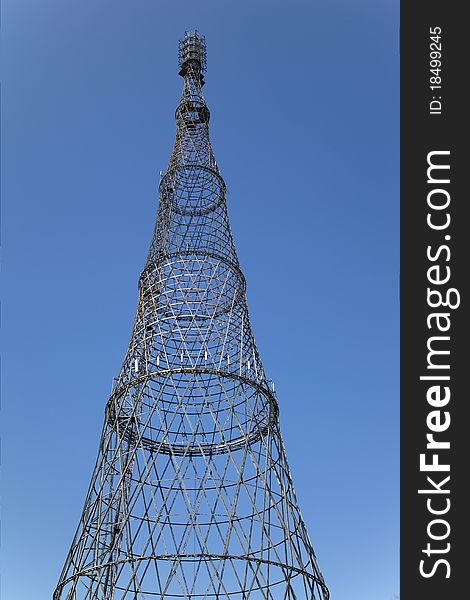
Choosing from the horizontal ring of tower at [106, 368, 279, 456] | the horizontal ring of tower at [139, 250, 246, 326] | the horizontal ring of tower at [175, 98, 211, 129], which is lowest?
the horizontal ring of tower at [106, 368, 279, 456]

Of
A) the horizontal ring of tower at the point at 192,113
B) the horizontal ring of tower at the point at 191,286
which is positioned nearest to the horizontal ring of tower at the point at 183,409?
the horizontal ring of tower at the point at 191,286

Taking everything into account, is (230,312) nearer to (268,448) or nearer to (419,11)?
(268,448)

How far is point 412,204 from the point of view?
15562mm

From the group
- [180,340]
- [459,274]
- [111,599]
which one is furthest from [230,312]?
[459,274]

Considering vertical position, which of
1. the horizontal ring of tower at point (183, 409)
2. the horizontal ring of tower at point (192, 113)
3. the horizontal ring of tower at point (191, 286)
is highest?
the horizontal ring of tower at point (192, 113)

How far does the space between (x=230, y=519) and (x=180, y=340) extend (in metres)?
7.66

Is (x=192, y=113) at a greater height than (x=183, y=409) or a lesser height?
greater

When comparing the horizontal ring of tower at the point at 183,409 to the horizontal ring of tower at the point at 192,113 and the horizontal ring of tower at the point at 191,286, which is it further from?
the horizontal ring of tower at the point at 192,113

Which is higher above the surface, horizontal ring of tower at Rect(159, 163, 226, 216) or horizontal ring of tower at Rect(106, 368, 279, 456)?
horizontal ring of tower at Rect(159, 163, 226, 216)

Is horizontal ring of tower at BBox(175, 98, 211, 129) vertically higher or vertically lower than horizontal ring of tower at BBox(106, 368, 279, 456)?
higher

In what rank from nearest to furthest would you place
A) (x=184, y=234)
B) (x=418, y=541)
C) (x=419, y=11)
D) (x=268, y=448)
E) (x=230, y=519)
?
1. (x=418, y=541)
2. (x=419, y=11)
3. (x=230, y=519)
4. (x=268, y=448)
5. (x=184, y=234)

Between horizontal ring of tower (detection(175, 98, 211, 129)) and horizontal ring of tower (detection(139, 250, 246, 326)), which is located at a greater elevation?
horizontal ring of tower (detection(175, 98, 211, 129))

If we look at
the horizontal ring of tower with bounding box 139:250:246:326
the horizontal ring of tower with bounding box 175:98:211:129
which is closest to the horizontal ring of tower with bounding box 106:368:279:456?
the horizontal ring of tower with bounding box 139:250:246:326

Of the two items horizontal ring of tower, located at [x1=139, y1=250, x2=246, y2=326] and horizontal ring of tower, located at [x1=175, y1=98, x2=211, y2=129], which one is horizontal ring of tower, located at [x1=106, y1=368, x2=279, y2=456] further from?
horizontal ring of tower, located at [x1=175, y1=98, x2=211, y2=129]
